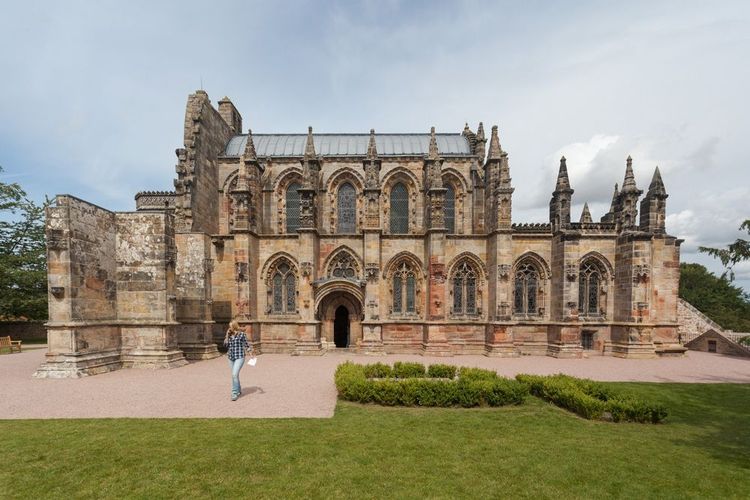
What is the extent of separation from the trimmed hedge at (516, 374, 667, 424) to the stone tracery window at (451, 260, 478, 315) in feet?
30.7

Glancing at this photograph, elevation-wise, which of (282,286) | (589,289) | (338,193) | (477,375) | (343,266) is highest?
(338,193)

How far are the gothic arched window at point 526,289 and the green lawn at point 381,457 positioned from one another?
11588 mm

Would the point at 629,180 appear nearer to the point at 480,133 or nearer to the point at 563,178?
the point at 563,178

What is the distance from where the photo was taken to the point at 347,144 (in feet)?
88.0

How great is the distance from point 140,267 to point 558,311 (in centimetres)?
2222

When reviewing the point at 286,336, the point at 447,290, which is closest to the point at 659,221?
the point at 447,290

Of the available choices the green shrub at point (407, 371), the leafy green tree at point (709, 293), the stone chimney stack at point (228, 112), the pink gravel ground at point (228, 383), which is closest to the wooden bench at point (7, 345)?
the pink gravel ground at point (228, 383)

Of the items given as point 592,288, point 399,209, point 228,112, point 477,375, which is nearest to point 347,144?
point 399,209

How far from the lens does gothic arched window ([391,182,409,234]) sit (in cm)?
2455

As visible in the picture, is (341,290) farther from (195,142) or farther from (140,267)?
(195,142)

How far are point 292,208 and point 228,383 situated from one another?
49.1 feet

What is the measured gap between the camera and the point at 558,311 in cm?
1952

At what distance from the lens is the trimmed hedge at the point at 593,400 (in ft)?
27.6

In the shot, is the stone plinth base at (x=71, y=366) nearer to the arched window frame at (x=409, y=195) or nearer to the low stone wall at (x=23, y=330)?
the arched window frame at (x=409, y=195)
